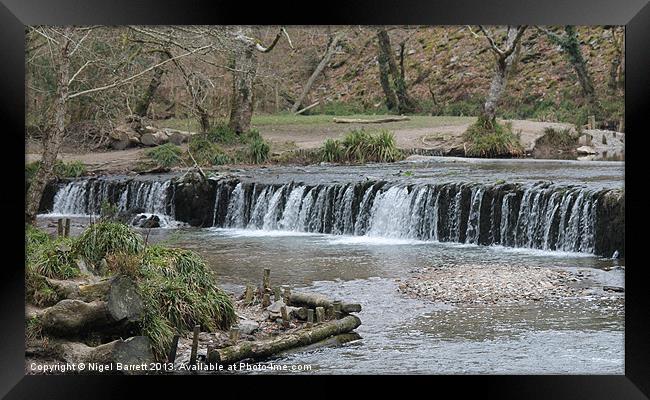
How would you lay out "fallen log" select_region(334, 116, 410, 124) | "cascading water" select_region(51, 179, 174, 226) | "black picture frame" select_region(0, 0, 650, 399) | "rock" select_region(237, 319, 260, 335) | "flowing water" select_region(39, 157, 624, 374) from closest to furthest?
"black picture frame" select_region(0, 0, 650, 399) < "flowing water" select_region(39, 157, 624, 374) < "rock" select_region(237, 319, 260, 335) < "cascading water" select_region(51, 179, 174, 226) < "fallen log" select_region(334, 116, 410, 124)

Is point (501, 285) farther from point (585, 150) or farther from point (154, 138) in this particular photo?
point (154, 138)

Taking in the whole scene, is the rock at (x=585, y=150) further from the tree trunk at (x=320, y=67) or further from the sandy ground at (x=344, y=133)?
the tree trunk at (x=320, y=67)

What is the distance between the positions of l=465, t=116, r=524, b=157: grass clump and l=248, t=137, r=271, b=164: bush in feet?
4.74

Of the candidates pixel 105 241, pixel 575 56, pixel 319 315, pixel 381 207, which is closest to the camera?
pixel 319 315

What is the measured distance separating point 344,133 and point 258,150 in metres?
0.64

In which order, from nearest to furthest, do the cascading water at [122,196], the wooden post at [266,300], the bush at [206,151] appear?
the wooden post at [266,300] → the cascading water at [122,196] → the bush at [206,151]

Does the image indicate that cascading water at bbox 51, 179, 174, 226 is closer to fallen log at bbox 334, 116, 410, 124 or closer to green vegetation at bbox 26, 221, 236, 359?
green vegetation at bbox 26, 221, 236, 359

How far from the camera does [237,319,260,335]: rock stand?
6.71 m

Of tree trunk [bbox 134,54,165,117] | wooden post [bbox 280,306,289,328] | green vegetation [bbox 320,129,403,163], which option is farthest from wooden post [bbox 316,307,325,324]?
tree trunk [bbox 134,54,165,117]

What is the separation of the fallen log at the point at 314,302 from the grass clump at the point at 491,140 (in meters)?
1.39

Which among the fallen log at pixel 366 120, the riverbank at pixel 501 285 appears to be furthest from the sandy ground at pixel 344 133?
the riverbank at pixel 501 285

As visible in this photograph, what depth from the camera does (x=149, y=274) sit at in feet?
22.1

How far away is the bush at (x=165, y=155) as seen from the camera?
23.9 feet

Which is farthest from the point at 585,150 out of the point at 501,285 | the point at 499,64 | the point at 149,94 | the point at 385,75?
the point at 149,94
